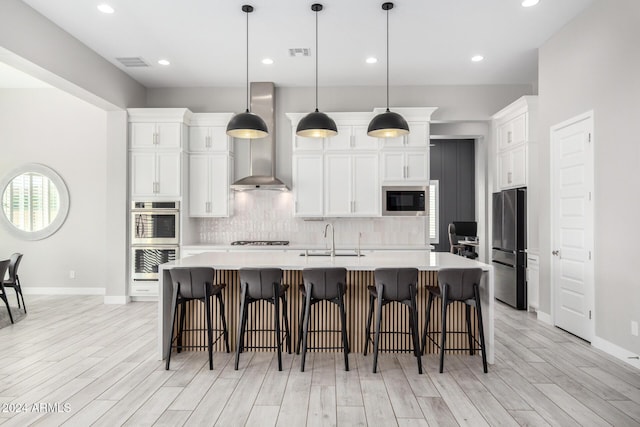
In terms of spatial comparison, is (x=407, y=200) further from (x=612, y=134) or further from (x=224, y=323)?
(x=224, y=323)

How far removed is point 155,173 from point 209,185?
80 cm

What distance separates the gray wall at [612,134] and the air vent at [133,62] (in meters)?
5.28

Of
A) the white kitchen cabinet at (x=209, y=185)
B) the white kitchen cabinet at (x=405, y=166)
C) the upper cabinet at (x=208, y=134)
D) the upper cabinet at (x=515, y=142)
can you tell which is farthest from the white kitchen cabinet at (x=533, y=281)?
the upper cabinet at (x=208, y=134)

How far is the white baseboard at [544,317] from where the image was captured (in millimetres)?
4645

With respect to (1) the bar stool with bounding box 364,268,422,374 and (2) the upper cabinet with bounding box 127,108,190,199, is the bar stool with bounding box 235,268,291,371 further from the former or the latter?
(2) the upper cabinet with bounding box 127,108,190,199

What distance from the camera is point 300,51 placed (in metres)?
5.01

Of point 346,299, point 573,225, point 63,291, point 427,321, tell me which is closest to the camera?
point 427,321

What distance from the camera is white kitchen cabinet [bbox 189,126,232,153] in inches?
240

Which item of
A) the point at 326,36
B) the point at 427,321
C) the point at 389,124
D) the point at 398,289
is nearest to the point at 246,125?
the point at 389,124

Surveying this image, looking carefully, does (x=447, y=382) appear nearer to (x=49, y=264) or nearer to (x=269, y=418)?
(x=269, y=418)

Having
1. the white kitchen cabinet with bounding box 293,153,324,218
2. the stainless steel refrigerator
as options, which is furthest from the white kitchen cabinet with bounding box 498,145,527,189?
the white kitchen cabinet with bounding box 293,153,324,218

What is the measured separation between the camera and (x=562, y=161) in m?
4.36

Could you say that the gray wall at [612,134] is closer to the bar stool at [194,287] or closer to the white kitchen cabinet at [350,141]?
the white kitchen cabinet at [350,141]

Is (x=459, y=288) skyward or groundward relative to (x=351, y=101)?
groundward
